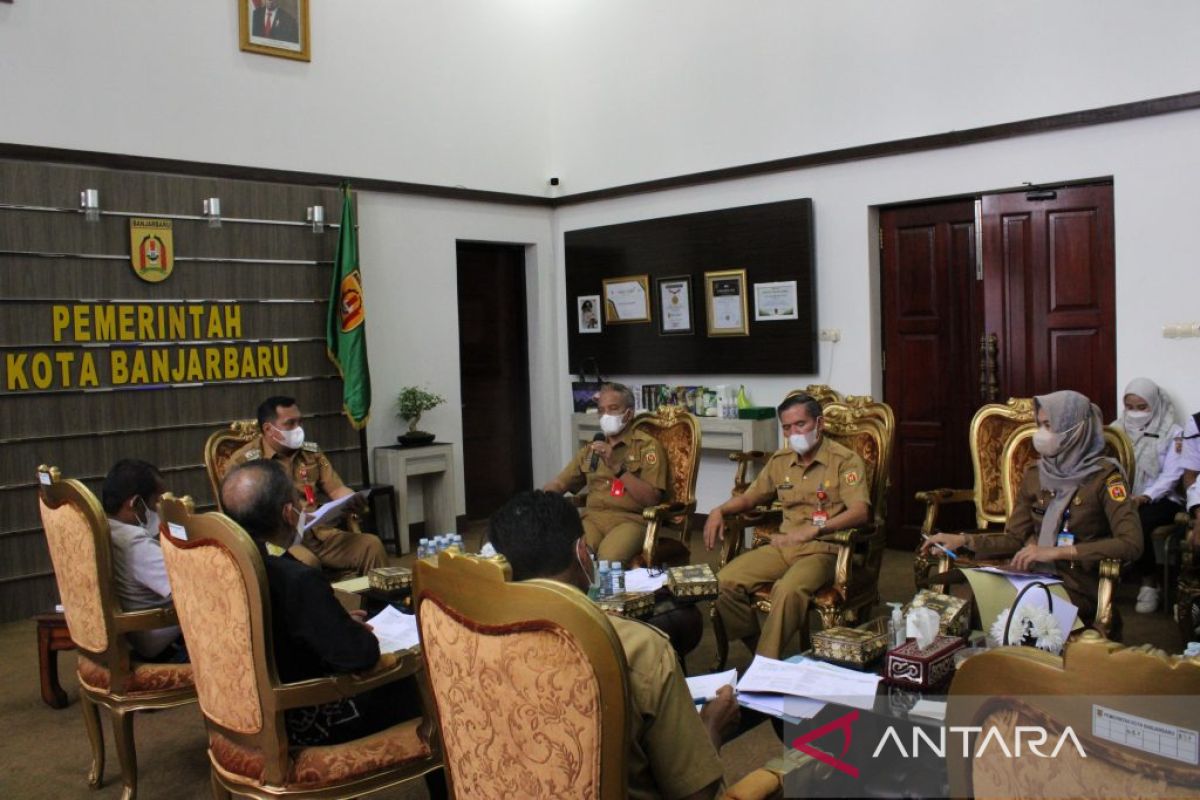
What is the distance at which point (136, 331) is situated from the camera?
19.3 ft

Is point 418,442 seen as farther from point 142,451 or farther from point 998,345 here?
point 998,345

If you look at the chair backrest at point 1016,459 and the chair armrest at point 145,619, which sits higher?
the chair backrest at point 1016,459

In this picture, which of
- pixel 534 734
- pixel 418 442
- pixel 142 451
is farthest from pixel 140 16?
pixel 534 734

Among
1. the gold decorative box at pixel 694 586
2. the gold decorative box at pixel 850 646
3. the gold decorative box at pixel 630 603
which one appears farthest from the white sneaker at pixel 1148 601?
the gold decorative box at pixel 630 603

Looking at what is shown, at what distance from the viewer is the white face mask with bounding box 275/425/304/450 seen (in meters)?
4.84

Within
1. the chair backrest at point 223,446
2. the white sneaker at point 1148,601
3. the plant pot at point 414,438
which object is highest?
the chair backrest at point 223,446

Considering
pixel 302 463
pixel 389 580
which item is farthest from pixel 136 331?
pixel 389 580

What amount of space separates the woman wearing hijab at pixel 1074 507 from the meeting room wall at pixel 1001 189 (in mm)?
2032

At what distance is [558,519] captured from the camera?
78.8 inches

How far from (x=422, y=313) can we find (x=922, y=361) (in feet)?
11.8

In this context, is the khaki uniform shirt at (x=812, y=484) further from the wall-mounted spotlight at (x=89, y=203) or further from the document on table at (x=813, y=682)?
the wall-mounted spotlight at (x=89, y=203)

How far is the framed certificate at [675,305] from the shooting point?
7363mm

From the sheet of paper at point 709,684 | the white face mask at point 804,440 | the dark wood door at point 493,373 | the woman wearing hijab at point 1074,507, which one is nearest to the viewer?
the sheet of paper at point 709,684

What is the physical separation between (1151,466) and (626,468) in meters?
2.71
